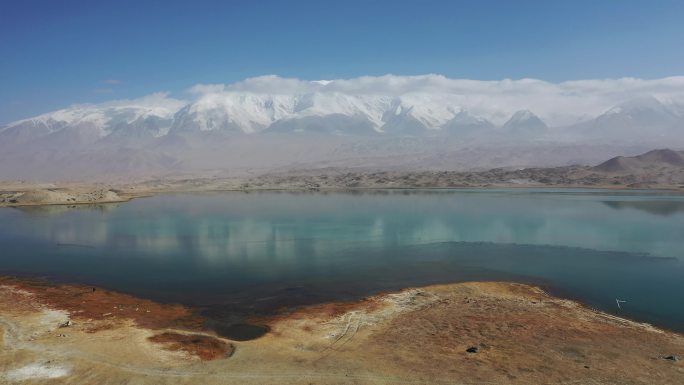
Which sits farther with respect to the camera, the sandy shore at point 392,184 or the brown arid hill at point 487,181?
the brown arid hill at point 487,181

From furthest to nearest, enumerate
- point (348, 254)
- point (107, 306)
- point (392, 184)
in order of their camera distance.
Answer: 1. point (392, 184)
2. point (348, 254)
3. point (107, 306)

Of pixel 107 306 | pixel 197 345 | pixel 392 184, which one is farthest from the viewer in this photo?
pixel 392 184

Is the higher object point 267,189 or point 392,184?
point 392,184

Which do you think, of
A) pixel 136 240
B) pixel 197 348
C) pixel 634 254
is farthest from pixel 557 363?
pixel 136 240

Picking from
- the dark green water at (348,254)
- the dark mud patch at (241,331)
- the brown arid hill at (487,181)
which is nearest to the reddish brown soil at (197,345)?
the dark mud patch at (241,331)

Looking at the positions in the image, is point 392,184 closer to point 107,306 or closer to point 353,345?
point 107,306

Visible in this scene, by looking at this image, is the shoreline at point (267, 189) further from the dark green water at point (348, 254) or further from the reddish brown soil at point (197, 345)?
the reddish brown soil at point (197, 345)

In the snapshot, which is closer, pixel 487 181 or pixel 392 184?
pixel 392 184

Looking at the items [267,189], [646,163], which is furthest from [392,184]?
[646,163]
